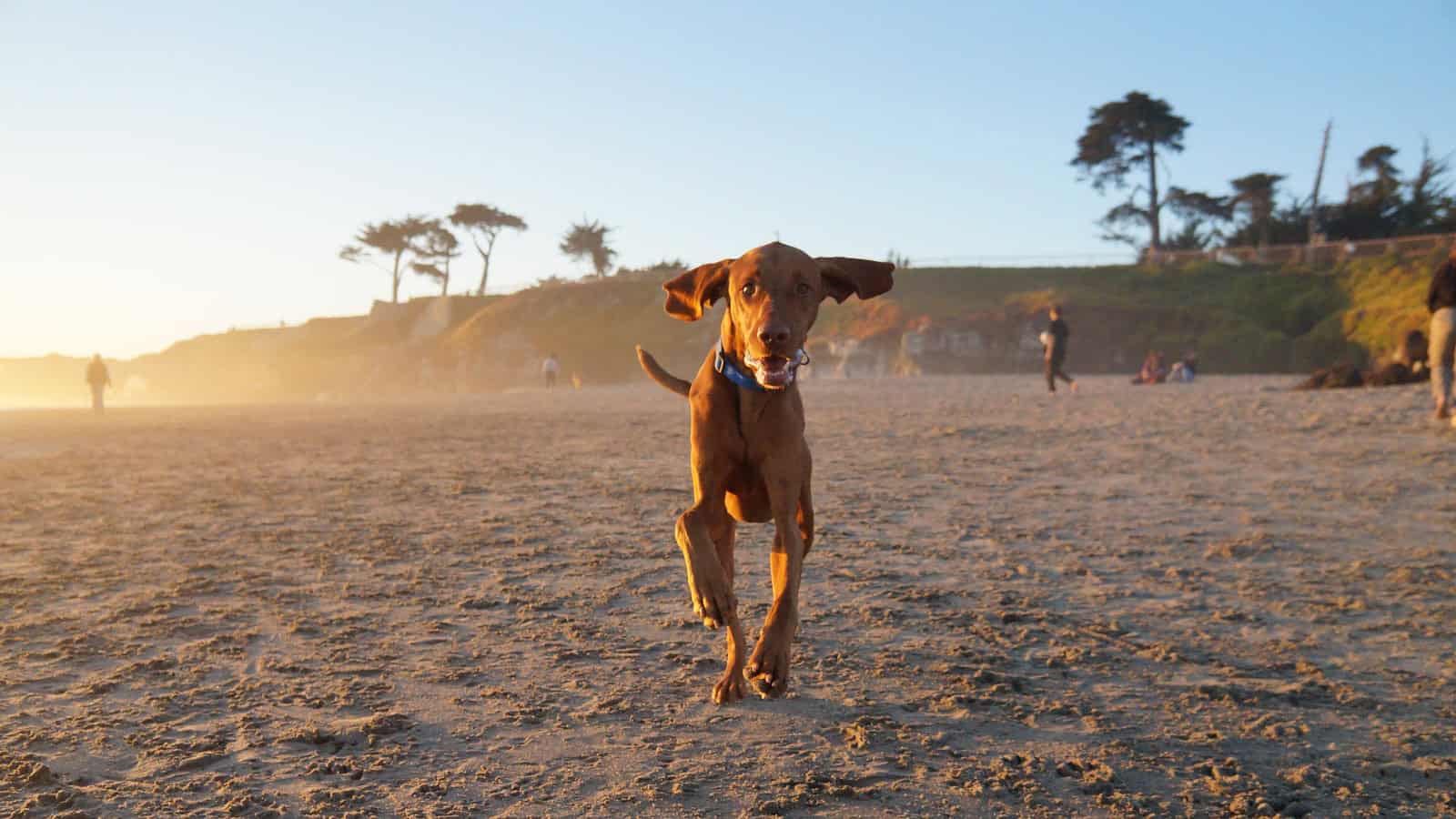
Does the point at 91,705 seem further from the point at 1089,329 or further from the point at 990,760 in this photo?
the point at 1089,329

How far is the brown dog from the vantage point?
3.33 metres

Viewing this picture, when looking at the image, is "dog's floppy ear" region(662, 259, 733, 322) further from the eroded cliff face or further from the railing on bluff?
the railing on bluff

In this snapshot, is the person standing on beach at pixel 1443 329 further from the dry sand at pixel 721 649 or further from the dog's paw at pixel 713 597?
the dog's paw at pixel 713 597

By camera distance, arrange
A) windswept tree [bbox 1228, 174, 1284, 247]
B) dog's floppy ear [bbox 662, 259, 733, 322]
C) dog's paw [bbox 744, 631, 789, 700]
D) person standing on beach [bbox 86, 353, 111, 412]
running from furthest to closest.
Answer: windswept tree [bbox 1228, 174, 1284, 247] → person standing on beach [bbox 86, 353, 111, 412] → dog's floppy ear [bbox 662, 259, 733, 322] → dog's paw [bbox 744, 631, 789, 700]

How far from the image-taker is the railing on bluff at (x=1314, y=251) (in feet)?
144

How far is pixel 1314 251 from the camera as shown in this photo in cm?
4847

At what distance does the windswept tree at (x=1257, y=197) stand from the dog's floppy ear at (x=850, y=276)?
6108cm

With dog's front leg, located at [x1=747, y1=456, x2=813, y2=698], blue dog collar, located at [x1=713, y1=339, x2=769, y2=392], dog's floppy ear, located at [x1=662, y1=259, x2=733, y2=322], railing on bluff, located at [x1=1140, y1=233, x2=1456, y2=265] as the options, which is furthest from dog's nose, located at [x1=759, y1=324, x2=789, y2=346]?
railing on bluff, located at [x1=1140, y1=233, x2=1456, y2=265]

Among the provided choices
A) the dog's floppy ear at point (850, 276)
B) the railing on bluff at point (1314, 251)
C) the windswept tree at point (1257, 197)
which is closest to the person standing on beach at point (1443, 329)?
the dog's floppy ear at point (850, 276)

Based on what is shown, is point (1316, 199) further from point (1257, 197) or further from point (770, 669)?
point (770, 669)

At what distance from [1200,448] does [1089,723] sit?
28.9 ft

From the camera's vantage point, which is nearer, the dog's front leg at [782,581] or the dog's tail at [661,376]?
the dog's front leg at [782,581]

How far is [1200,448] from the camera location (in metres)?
11.3

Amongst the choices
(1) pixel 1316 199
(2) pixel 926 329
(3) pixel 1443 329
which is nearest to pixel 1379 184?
(1) pixel 1316 199
